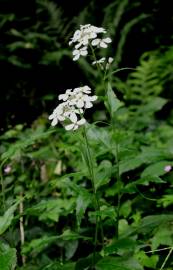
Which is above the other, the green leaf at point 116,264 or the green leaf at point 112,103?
the green leaf at point 112,103

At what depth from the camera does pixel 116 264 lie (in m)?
1.18

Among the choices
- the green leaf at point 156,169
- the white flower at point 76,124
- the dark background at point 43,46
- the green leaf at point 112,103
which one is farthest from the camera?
the dark background at point 43,46

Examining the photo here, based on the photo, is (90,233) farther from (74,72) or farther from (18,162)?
(74,72)

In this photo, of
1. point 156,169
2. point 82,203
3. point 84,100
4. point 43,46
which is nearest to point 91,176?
point 82,203

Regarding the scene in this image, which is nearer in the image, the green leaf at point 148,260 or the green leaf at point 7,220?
the green leaf at point 7,220

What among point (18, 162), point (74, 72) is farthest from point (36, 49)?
point (18, 162)

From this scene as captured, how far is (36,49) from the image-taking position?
16.5 ft

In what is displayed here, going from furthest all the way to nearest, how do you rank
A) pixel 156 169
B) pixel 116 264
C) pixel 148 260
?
pixel 156 169 → pixel 148 260 → pixel 116 264

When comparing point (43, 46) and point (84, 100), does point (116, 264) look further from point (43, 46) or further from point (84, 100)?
point (43, 46)

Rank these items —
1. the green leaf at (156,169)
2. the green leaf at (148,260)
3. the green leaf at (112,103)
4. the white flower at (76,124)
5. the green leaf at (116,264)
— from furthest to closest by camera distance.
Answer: the green leaf at (156,169) → the green leaf at (148,260) → the green leaf at (112,103) → the white flower at (76,124) → the green leaf at (116,264)

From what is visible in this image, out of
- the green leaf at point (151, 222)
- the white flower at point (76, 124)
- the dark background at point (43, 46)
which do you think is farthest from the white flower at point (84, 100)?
the dark background at point (43, 46)

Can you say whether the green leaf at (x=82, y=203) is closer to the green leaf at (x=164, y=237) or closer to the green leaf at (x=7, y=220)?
the green leaf at (x=7, y=220)

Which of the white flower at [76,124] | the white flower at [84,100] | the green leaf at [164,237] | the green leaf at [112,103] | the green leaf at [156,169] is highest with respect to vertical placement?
the green leaf at [112,103]

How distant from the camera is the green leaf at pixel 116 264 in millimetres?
1155
